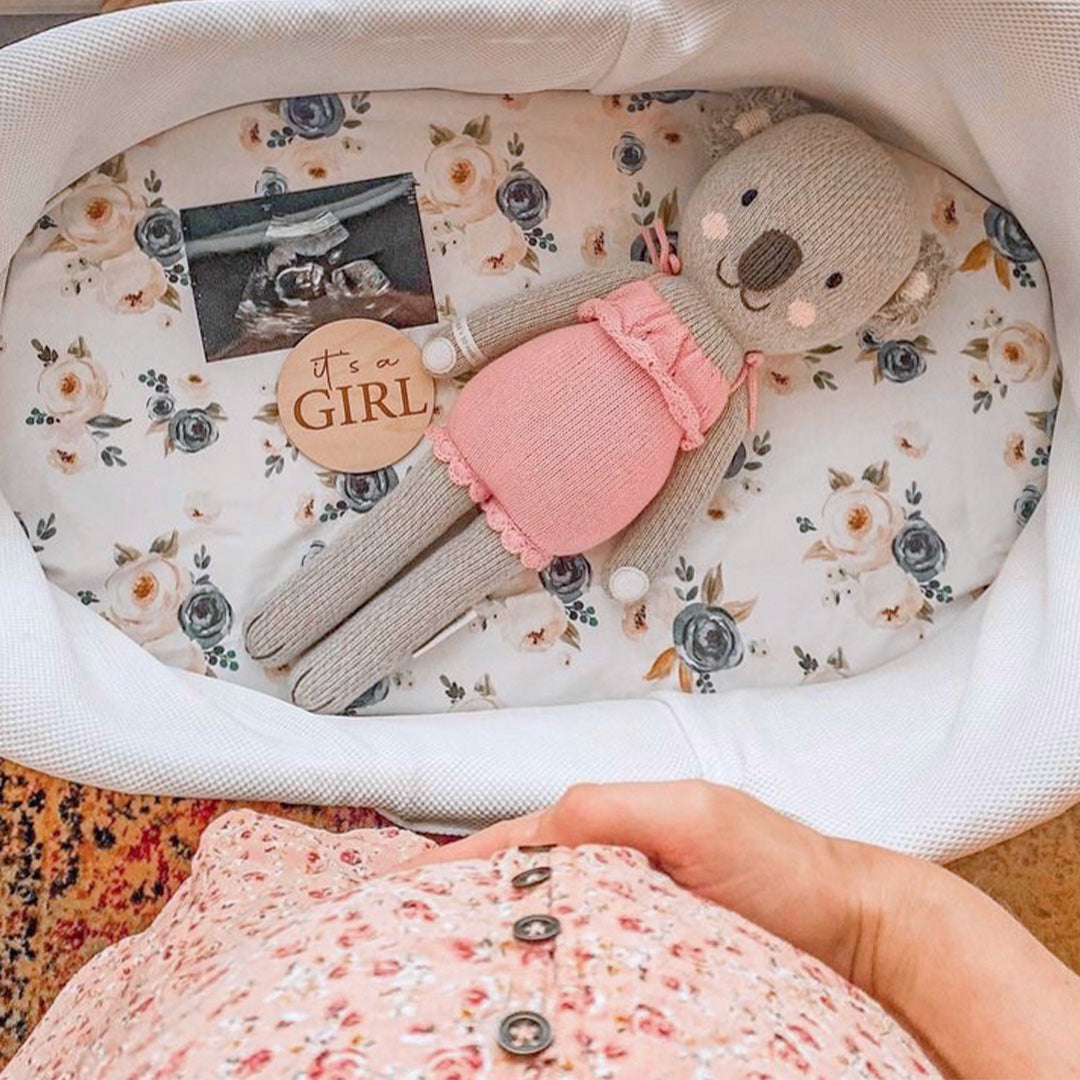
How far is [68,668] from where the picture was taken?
988 mm

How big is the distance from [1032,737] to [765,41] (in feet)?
2.06

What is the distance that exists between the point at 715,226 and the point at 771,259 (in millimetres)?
61

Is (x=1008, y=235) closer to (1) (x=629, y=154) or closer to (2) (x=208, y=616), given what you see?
(1) (x=629, y=154)

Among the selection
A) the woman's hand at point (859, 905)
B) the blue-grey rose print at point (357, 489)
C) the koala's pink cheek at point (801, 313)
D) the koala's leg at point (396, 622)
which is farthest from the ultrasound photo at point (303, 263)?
the woman's hand at point (859, 905)

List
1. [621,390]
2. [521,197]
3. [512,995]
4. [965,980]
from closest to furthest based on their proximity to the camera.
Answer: [512,995]
[965,980]
[621,390]
[521,197]

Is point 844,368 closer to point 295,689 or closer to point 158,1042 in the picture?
point 295,689

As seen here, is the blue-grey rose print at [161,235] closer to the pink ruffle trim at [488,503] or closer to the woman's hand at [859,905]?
the pink ruffle trim at [488,503]

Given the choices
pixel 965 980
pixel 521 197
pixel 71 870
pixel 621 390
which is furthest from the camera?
pixel 521 197

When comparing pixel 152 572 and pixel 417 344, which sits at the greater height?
pixel 417 344

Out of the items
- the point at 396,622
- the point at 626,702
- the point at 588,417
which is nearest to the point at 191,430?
the point at 396,622

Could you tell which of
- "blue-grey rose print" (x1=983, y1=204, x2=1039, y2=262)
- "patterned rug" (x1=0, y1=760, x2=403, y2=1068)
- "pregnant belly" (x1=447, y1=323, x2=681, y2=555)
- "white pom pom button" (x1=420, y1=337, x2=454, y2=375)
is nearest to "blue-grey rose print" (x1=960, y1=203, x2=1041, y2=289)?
"blue-grey rose print" (x1=983, y1=204, x2=1039, y2=262)

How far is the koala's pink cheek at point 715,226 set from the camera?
1099mm

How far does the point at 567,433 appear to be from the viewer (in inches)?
43.3

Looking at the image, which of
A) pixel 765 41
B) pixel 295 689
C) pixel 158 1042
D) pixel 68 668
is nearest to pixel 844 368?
pixel 765 41
